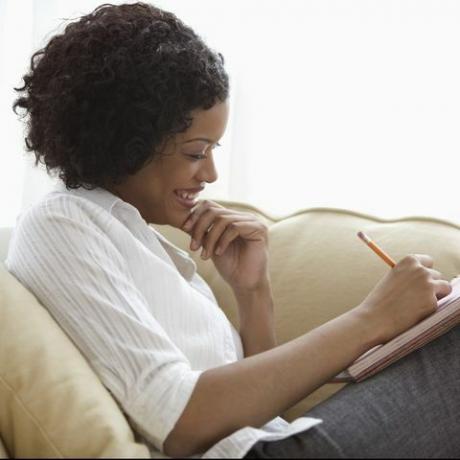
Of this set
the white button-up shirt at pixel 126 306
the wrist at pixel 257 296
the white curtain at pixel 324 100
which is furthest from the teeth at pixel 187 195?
the white curtain at pixel 324 100

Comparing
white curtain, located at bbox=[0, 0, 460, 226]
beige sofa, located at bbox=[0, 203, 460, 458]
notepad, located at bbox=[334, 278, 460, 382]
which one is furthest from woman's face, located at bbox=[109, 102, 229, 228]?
white curtain, located at bbox=[0, 0, 460, 226]

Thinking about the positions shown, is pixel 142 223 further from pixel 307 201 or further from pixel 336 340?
pixel 307 201

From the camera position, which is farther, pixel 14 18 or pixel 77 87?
pixel 14 18

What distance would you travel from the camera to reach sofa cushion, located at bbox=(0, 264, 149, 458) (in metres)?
0.87

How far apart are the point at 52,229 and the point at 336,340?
403 mm

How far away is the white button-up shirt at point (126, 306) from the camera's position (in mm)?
931

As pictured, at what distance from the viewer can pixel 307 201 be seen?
2.01 metres

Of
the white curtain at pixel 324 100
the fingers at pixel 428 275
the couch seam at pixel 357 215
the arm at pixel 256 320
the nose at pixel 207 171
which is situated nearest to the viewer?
the fingers at pixel 428 275

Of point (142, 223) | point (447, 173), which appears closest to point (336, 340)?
point (142, 223)

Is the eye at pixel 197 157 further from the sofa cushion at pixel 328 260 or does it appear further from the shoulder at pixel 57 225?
the sofa cushion at pixel 328 260

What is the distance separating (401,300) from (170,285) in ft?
1.09

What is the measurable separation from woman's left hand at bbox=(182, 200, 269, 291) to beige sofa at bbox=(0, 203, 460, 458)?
0.12 m

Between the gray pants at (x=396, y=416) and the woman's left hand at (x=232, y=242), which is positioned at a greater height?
the woman's left hand at (x=232, y=242)

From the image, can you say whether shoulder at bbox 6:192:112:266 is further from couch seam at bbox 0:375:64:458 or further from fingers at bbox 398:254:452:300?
fingers at bbox 398:254:452:300
